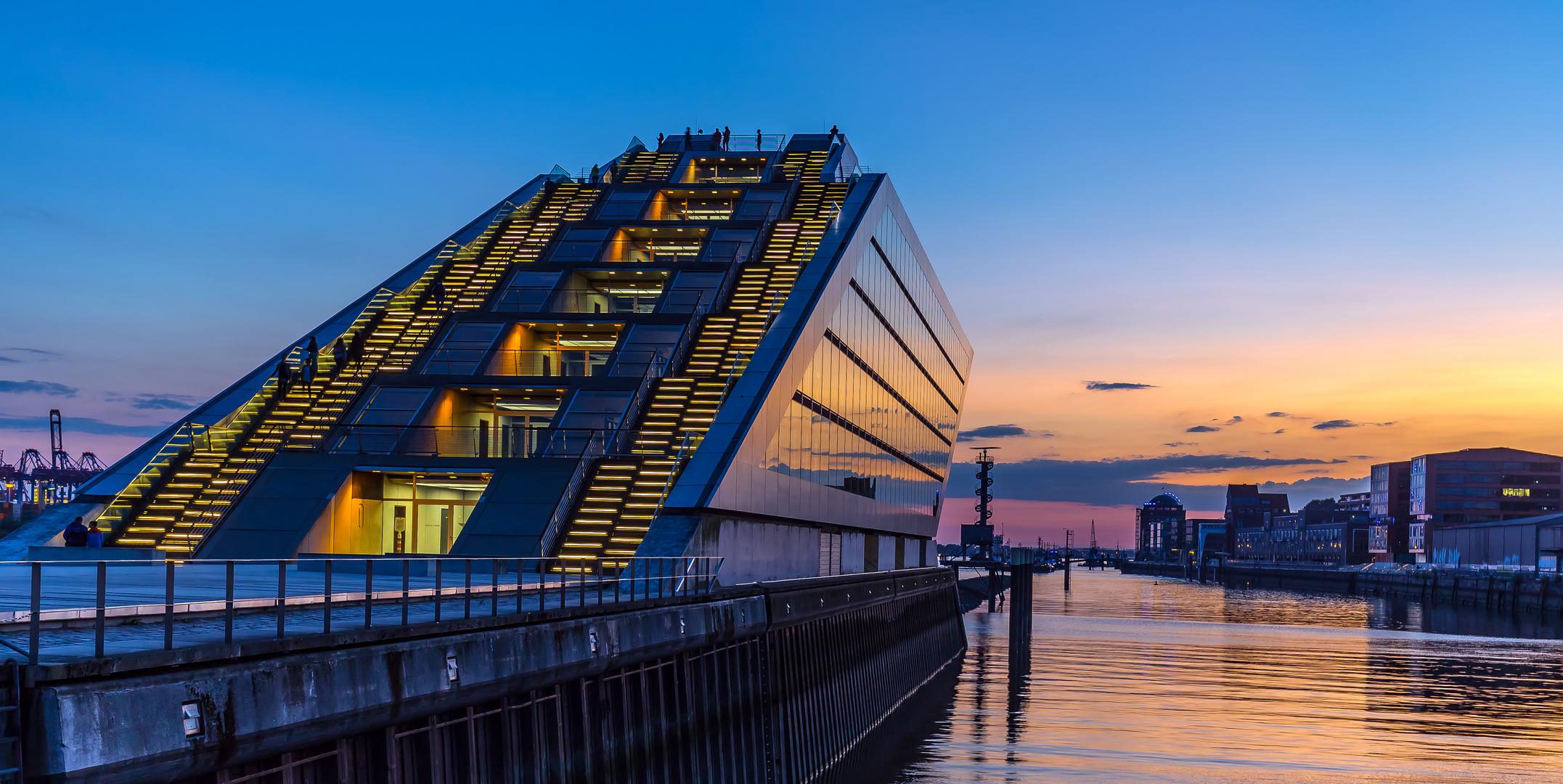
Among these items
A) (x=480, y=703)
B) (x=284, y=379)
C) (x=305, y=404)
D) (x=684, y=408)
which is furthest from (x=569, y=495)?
(x=480, y=703)

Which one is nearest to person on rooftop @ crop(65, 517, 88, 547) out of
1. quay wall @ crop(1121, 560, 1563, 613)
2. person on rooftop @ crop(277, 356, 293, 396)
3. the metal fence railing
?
person on rooftop @ crop(277, 356, 293, 396)

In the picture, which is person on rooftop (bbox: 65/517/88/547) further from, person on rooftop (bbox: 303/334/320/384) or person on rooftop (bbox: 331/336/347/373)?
person on rooftop (bbox: 331/336/347/373)

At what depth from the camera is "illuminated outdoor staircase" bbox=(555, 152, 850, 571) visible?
3247 cm

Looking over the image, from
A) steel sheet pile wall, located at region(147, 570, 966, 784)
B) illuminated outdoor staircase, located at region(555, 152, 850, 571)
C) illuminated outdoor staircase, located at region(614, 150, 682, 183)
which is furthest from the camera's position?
illuminated outdoor staircase, located at region(614, 150, 682, 183)

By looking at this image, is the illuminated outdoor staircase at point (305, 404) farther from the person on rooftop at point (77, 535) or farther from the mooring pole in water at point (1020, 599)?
the mooring pole in water at point (1020, 599)

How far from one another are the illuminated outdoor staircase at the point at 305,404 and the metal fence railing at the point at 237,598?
1787 centimetres

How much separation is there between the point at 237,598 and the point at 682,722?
974 cm

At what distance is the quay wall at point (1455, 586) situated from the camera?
112 meters

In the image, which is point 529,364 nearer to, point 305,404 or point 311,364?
point 311,364

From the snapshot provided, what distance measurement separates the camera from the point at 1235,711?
42625mm

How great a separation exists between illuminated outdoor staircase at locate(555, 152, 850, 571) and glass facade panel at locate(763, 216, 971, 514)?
A: 2.34 metres

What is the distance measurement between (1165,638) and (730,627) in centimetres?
5796

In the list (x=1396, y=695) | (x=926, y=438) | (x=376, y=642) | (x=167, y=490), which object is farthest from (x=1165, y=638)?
(x=376, y=642)

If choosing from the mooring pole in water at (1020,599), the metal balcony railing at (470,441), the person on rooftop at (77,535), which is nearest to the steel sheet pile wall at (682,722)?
the metal balcony railing at (470,441)
